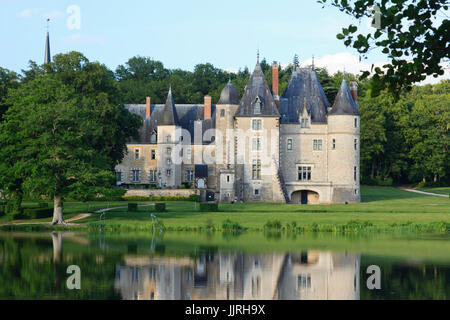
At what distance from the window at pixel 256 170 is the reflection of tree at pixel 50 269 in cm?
2632

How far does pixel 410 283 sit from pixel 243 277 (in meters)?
4.91

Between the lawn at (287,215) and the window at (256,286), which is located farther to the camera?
the lawn at (287,215)

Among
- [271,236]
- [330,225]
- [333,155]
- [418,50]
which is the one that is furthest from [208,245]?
[333,155]

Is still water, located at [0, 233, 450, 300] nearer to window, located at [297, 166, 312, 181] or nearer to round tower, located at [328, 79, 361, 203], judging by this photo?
round tower, located at [328, 79, 361, 203]

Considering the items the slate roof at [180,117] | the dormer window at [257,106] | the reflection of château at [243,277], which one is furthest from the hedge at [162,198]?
the reflection of château at [243,277]

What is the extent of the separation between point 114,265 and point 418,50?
13616 mm

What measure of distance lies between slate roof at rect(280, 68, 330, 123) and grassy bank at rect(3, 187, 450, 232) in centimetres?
887

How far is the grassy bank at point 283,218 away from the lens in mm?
36219

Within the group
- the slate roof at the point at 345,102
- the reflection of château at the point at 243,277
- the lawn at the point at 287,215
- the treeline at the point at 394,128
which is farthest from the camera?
the treeline at the point at 394,128

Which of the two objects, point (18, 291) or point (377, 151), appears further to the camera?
point (377, 151)

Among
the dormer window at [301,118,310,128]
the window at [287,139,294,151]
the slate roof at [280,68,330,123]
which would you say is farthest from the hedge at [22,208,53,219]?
the dormer window at [301,118,310,128]

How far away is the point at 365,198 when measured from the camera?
62094 millimetres

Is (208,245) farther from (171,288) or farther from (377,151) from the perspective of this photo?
(377,151)

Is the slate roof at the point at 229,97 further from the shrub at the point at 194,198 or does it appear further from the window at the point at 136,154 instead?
the window at the point at 136,154
